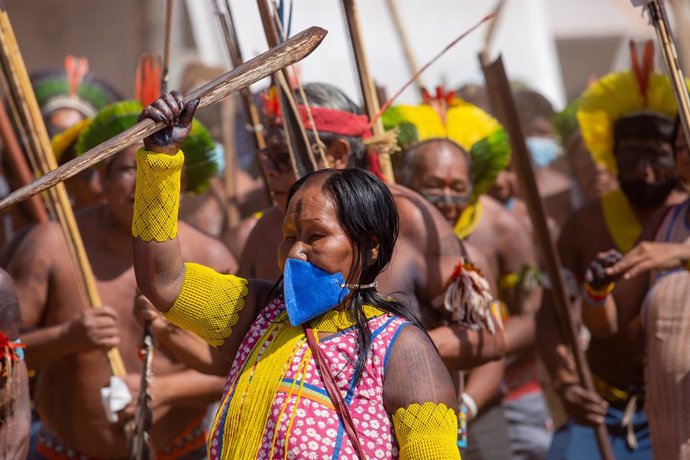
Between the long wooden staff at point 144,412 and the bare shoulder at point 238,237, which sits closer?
the long wooden staff at point 144,412

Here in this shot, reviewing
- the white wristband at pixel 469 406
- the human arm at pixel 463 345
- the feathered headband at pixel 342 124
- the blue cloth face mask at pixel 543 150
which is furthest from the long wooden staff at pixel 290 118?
the blue cloth face mask at pixel 543 150

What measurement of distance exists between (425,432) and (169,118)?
90cm

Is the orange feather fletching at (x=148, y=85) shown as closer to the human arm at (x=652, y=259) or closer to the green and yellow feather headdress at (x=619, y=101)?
the green and yellow feather headdress at (x=619, y=101)

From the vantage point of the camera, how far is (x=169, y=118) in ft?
9.07

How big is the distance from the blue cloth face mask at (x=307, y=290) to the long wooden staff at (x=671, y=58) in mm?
1554

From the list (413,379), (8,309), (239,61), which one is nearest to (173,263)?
(413,379)

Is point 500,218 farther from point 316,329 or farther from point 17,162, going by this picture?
point 316,329

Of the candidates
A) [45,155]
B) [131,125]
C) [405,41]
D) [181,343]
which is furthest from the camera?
[405,41]

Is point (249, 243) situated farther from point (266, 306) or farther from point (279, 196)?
point (266, 306)

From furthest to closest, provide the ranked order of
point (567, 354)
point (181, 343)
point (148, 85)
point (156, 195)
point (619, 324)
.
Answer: point (148, 85) → point (567, 354) → point (619, 324) → point (181, 343) → point (156, 195)

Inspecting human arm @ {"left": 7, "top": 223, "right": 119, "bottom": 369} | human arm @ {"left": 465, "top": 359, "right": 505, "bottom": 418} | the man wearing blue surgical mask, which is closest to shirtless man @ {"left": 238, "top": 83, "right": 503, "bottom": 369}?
human arm @ {"left": 7, "top": 223, "right": 119, "bottom": 369}

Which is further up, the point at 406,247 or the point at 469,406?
the point at 406,247

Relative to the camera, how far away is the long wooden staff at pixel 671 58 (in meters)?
3.89

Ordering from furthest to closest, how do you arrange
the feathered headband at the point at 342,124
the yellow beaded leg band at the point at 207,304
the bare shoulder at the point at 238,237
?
the bare shoulder at the point at 238,237 < the feathered headband at the point at 342,124 < the yellow beaded leg band at the point at 207,304
